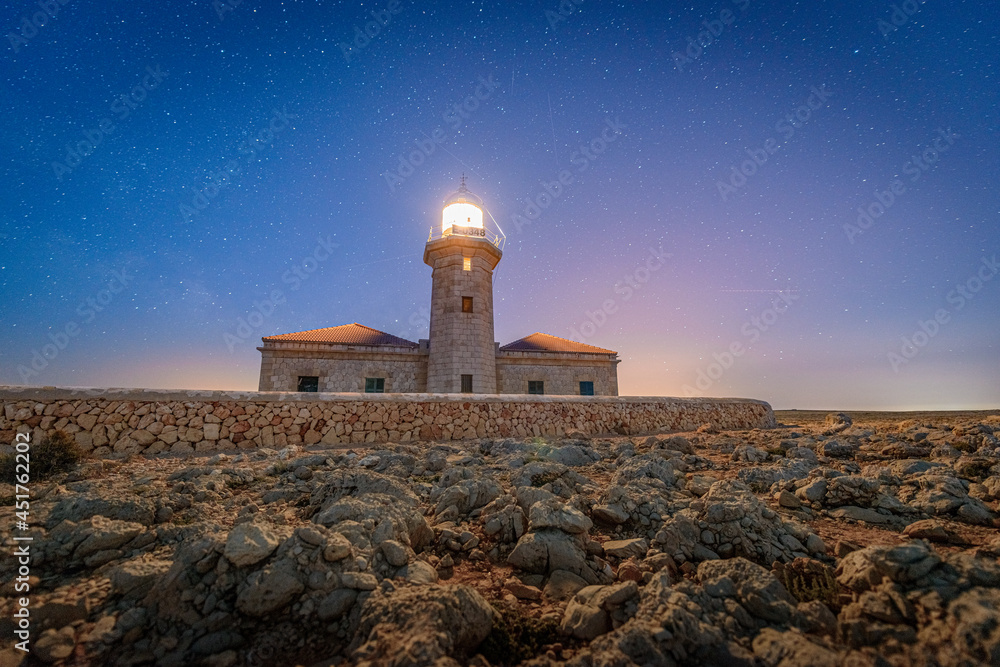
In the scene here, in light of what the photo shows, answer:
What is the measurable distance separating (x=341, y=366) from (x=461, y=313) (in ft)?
20.0

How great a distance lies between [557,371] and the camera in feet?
65.0

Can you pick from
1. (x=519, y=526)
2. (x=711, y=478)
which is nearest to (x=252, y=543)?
(x=519, y=526)

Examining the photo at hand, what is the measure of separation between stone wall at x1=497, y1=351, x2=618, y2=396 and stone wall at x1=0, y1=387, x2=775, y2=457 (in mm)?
7985

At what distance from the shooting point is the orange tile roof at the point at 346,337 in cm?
1764

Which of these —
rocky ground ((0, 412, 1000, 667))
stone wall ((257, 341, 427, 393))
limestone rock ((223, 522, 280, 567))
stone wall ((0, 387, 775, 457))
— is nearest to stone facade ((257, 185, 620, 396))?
stone wall ((257, 341, 427, 393))

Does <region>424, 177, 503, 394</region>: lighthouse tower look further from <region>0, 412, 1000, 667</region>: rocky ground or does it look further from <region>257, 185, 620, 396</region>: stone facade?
<region>0, 412, 1000, 667</region>: rocky ground

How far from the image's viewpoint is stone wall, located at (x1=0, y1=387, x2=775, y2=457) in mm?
6734

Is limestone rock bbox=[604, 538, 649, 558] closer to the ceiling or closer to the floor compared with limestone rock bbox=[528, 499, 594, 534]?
closer to the floor

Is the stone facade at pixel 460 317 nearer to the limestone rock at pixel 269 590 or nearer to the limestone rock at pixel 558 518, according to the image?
the limestone rock at pixel 558 518

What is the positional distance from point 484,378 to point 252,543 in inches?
590

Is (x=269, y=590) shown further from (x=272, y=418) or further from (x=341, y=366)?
(x=341, y=366)

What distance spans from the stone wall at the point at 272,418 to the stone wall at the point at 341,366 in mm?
8946

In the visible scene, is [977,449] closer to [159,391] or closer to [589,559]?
[589,559]

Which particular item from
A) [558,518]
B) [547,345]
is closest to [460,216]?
[547,345]
